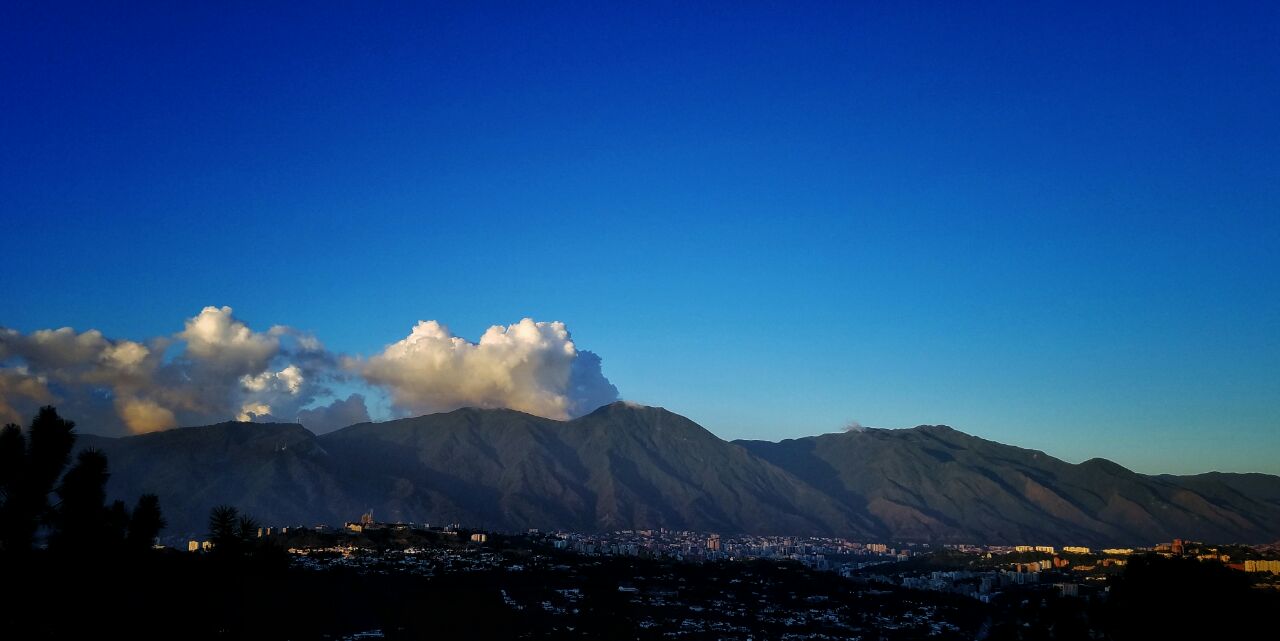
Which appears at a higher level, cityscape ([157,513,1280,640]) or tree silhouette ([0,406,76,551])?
tree silhouette ([0,406,76,551])

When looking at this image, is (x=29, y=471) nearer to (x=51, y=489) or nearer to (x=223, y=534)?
(x=51, y=489)

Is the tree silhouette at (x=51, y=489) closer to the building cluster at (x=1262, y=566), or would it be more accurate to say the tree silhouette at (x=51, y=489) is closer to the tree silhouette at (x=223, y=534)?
the tree silhouette at (x=223, y=534)

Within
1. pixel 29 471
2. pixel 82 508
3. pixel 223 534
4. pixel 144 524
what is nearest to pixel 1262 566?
pixel 223 534

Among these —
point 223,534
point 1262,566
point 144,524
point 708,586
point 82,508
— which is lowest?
point 708,586

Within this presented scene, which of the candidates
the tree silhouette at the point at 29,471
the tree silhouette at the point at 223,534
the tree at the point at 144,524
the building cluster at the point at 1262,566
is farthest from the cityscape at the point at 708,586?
the tree silhouette at the point at 29,471

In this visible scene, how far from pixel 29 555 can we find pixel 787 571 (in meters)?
148

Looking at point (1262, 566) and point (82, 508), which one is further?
point (1262, 566)

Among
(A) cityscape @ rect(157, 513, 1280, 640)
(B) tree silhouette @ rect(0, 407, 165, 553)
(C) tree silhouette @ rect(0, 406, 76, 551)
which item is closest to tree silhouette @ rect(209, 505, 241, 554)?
(B) tree silhouette @ rect(0, 407, 165, 553)

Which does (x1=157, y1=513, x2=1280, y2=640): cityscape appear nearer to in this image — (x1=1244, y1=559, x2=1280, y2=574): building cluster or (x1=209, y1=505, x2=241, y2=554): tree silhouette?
(x1=1244, y1=559, x2=1280, y2=574): building cluster

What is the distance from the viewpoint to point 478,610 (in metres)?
108

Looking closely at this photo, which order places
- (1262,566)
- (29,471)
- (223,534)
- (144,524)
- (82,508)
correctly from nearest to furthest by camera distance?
(29,471)
(82,508)
(144,524)
(223,534)
(1262,566)

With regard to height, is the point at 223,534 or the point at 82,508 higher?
the point at 82,508

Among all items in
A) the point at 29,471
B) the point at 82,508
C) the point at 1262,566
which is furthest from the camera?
the point at 1262,566

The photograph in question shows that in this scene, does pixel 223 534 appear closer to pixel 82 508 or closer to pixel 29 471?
pixel 82 508
